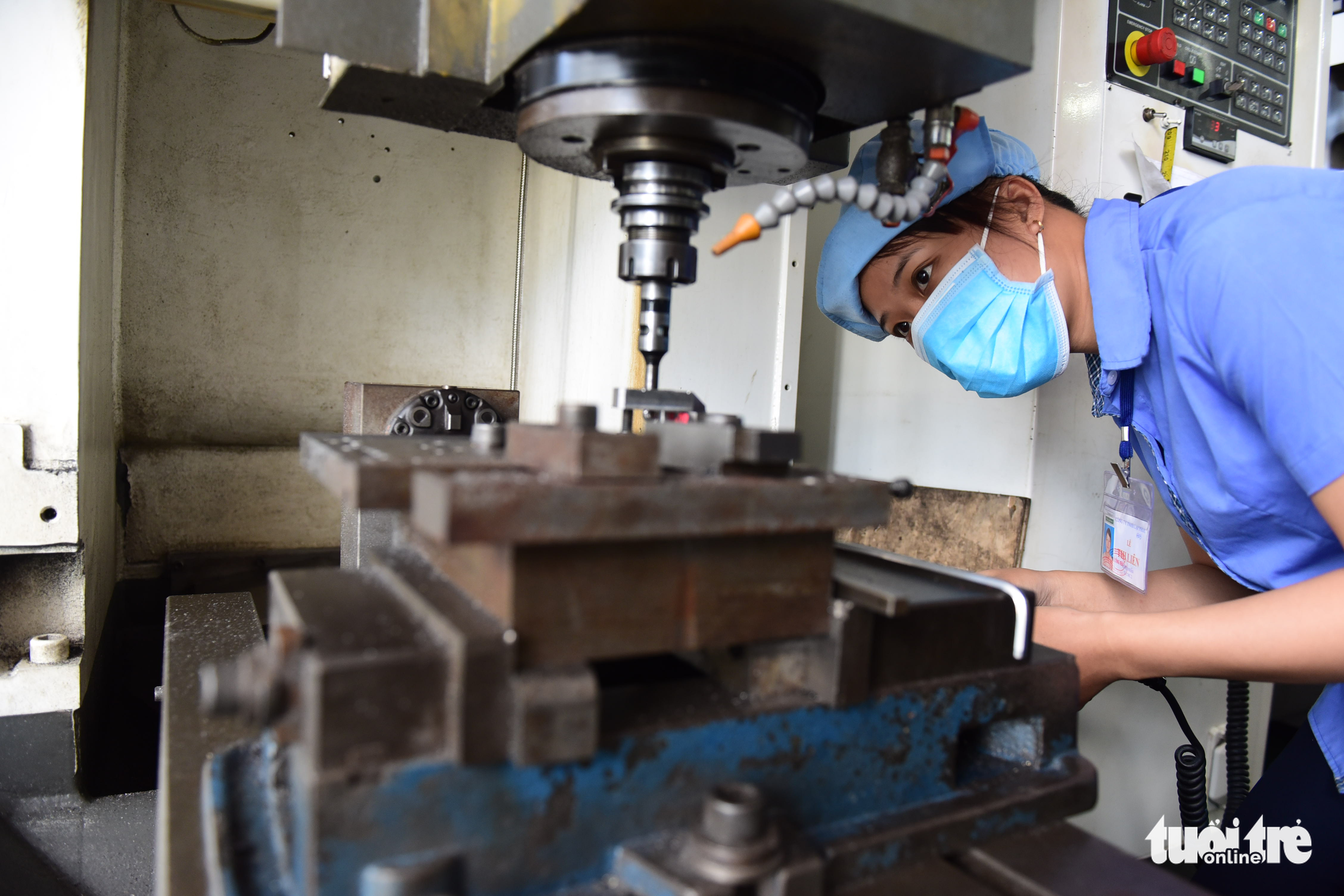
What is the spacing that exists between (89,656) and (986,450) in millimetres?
1519

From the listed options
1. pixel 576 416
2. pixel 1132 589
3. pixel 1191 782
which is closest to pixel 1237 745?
pixel 1191 782

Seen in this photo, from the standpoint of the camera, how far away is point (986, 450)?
59.0 inches

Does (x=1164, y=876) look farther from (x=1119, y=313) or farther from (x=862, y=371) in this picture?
(x=862, y=371)

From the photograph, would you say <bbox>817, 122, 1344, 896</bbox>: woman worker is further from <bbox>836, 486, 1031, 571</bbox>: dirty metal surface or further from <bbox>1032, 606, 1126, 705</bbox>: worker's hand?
<bbox>836, 486, 1031, 571</bbox>: dirty metal surface

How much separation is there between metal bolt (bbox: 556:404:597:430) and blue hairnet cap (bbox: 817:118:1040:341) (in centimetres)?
63

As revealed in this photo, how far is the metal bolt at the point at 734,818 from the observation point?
469 mm

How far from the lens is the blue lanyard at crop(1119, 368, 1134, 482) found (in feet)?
3.72

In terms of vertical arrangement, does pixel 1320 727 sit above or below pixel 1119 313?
below

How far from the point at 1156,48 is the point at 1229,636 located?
1104mm

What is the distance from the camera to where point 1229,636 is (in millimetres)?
826

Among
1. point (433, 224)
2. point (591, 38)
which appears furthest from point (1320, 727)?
point (433, 224)

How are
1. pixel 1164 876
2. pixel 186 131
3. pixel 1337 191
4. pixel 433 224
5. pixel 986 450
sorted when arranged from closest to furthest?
1. pixel 1164 876
2. pixel 1337 191
3. pixel 986 450
4. pixel 186 131
5. pixel 433 224

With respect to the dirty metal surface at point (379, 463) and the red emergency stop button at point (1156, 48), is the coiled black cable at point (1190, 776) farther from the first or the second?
the dirty metal surface at point (379, 463)

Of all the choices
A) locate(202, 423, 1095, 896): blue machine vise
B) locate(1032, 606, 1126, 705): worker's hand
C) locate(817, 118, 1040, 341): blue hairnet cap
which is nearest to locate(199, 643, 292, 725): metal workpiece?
locate(202, 423, 1095, 896): blue machine vise
